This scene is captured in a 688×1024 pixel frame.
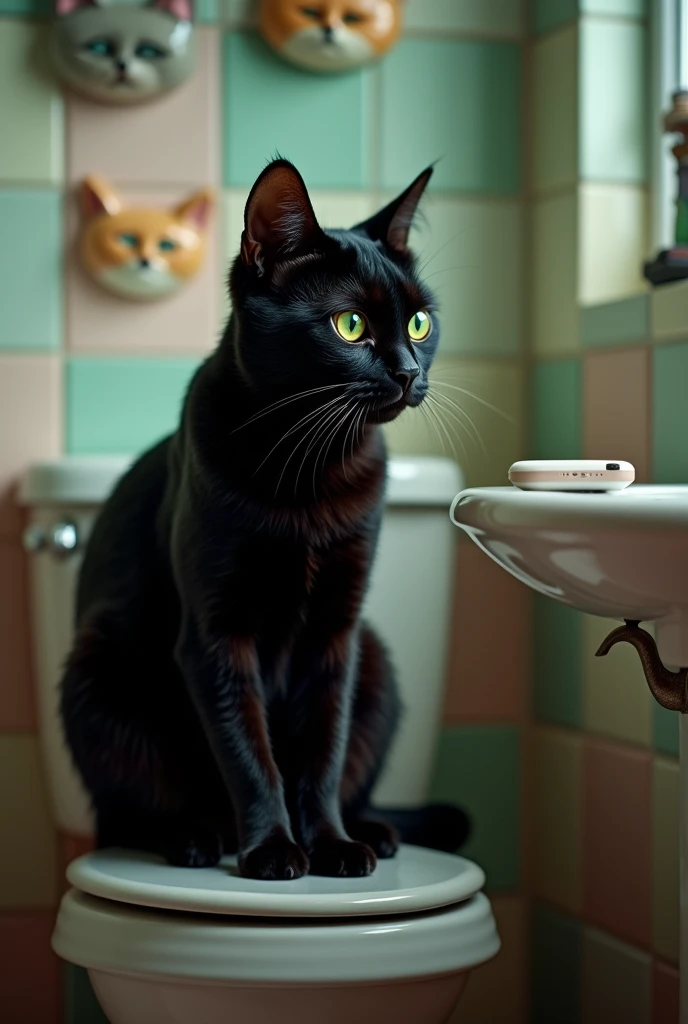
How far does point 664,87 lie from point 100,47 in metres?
0.74

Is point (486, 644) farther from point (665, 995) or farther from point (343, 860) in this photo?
point (343, 860)

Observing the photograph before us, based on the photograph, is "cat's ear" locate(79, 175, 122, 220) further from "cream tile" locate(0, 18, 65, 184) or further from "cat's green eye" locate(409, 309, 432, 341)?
"cat's green eye" locate(409, 309, 432, 341)

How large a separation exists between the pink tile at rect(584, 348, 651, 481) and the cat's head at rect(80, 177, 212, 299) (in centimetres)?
55

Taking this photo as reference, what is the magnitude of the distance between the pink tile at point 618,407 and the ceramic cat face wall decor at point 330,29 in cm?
51

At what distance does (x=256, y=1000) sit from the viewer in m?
1.12

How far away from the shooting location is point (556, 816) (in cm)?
179

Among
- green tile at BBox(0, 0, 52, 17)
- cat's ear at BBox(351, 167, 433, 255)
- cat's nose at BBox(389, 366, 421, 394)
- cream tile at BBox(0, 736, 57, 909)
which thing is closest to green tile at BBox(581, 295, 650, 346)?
cat's ear at BBox(351, 167, 433, 255)

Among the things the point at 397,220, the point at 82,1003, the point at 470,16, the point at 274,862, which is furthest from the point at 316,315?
the point at 82,1003

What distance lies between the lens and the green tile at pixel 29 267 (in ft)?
5.56

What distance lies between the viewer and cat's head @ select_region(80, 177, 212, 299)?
1670 millimetres

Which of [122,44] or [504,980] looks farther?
[504,980]

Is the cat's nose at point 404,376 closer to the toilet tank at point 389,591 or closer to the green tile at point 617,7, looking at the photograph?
the toilet tank at point 389,591

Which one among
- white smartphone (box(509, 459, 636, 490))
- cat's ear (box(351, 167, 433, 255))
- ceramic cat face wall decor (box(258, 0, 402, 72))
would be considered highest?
ceramic cat face wall decor (box(258, 0, 402, 72))

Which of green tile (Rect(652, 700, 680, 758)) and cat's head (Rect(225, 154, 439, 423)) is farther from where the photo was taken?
green tile (Rect(652, 700, 680, 758))
